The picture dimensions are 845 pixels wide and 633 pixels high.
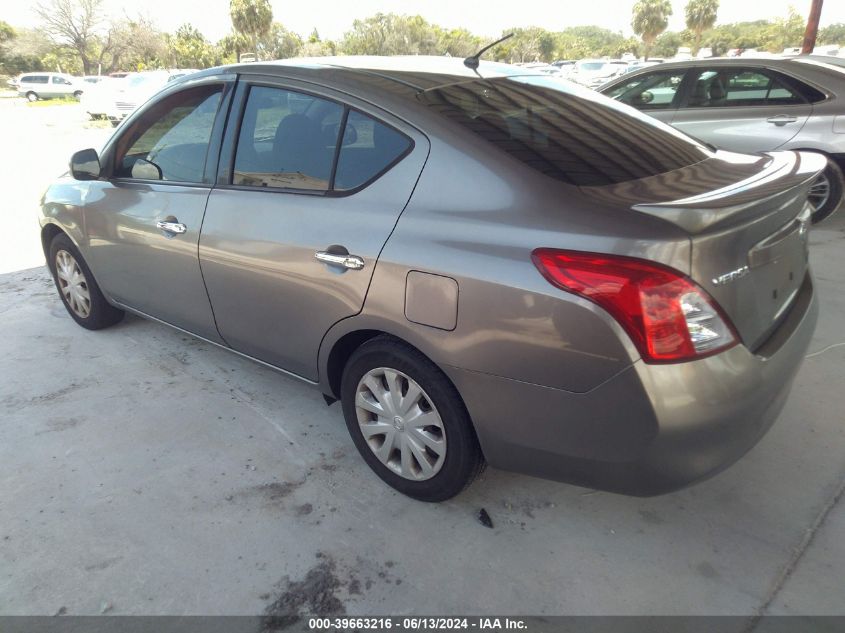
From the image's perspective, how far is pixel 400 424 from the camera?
2363mm

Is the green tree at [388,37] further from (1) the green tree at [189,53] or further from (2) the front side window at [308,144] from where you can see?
(2) the front side window at [308,144]

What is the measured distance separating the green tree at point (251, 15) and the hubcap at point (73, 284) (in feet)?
121

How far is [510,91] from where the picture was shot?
2.59 metres

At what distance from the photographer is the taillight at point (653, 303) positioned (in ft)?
5.59

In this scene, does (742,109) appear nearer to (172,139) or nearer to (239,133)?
(239,133)

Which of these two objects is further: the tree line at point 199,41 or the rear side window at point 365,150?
the tree line at point 199,41

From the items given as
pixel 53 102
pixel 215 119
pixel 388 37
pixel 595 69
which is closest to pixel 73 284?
pixel 215 119

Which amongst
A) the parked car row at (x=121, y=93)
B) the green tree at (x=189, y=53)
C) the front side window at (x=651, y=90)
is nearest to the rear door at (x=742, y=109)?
the front side window at (x=651, y=90)

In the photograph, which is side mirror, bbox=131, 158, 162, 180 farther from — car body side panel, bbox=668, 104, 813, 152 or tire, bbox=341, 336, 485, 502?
car body side panel, bbox=668, 104, 813, 152

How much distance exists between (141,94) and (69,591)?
1783cm

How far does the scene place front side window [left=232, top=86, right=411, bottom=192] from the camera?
233 cm

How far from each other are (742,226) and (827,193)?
17.2 feet

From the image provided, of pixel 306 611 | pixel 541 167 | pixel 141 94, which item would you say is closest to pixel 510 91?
pixel 541 167

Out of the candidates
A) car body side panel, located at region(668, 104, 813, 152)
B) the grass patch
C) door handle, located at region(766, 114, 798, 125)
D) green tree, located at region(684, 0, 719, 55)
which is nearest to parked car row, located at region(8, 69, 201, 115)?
the grass patch
